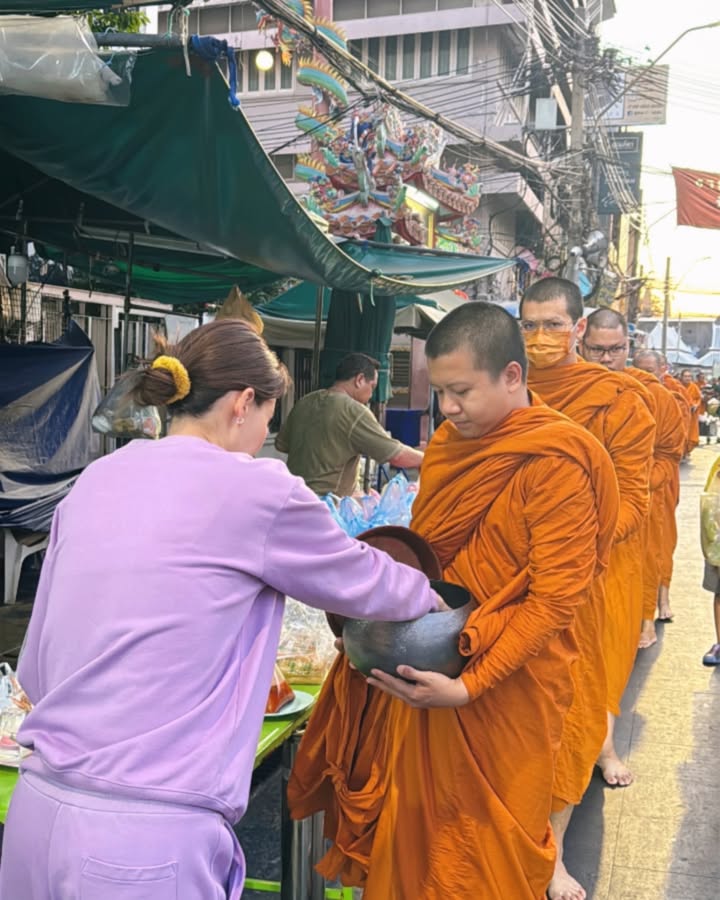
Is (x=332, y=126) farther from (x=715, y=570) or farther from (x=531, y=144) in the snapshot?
(x=531, y=144)

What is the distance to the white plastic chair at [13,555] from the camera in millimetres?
5988

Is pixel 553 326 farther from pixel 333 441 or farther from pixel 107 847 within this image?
pixel 107 847

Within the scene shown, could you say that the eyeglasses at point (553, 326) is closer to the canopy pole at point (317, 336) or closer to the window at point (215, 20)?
the canopy pole at point (317, 336)

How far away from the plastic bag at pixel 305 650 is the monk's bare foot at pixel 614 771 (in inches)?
64.0

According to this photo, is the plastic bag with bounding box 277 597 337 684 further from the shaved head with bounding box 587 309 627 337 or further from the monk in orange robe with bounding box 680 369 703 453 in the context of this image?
the monk in orange robe with bounding box 680 369 703 453

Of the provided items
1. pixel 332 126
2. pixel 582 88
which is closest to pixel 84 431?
pixel 332 126

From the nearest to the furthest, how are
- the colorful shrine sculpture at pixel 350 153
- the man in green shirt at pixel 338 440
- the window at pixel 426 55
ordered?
the man in green shirt at pixel 338 440 < the colorful shrine sculpture at pixel 350 153 < the window at pixel 426 55

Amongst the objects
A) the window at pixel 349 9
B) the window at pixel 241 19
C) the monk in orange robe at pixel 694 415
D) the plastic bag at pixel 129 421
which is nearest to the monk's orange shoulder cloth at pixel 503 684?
the plastic bag at pixel 129 421

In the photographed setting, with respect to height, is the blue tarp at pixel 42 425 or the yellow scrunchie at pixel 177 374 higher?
the yellow scrunchie at pixel 177 374

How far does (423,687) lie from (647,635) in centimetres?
426

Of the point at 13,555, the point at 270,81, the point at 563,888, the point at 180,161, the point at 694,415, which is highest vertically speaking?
the point at 270,81

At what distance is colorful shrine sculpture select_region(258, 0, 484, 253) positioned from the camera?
8.95 meters

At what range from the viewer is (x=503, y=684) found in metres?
2.11

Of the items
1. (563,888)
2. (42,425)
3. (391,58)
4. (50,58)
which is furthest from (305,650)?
(391,58)
